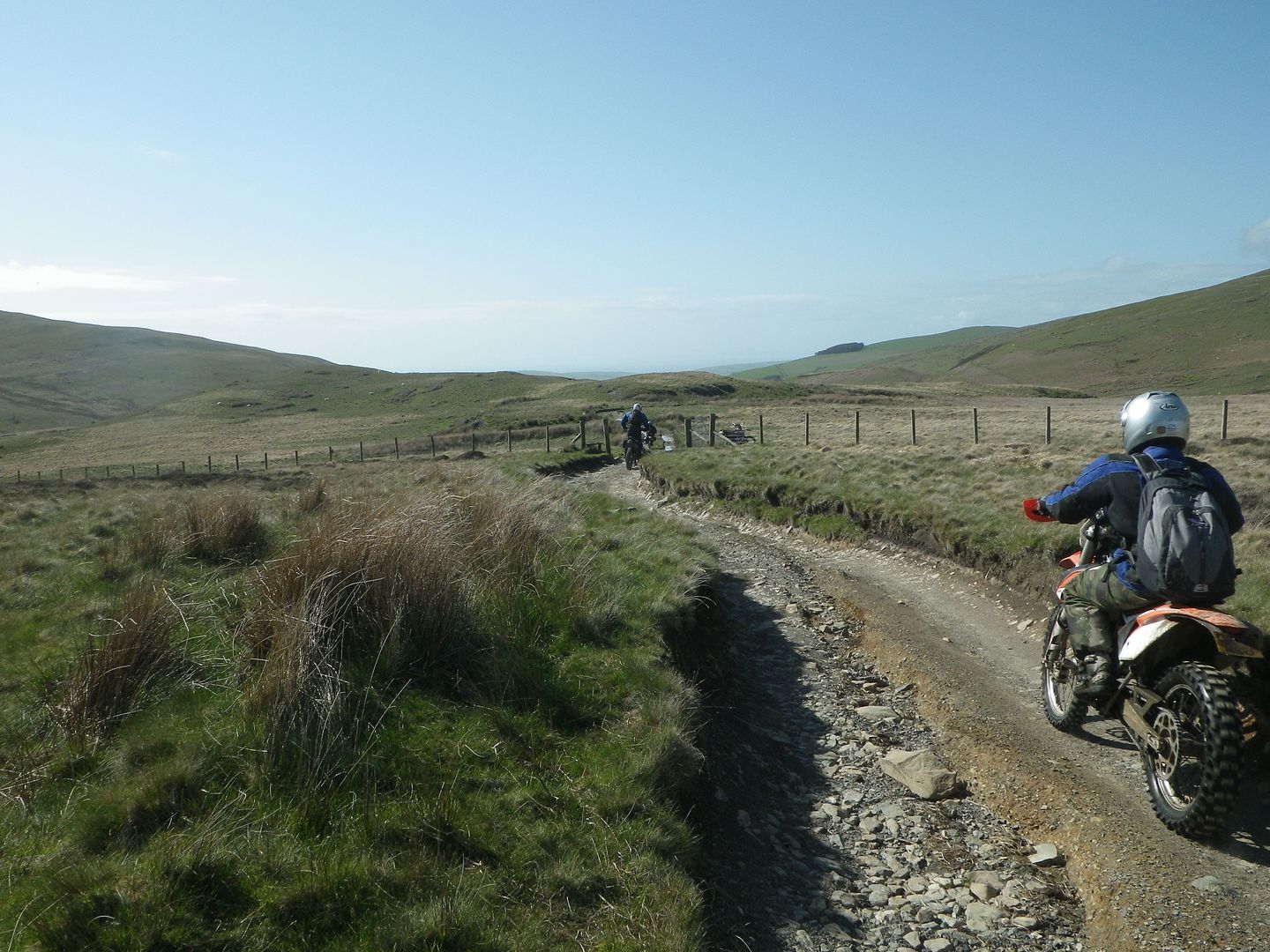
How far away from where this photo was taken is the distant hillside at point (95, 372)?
419 ft

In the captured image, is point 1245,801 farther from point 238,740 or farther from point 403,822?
point 238,740

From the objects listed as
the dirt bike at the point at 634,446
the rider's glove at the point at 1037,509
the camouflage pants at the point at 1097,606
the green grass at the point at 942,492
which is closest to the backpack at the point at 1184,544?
the camouflage pants at the point at 1097,606

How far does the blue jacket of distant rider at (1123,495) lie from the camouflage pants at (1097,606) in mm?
85

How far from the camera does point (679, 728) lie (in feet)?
18.2

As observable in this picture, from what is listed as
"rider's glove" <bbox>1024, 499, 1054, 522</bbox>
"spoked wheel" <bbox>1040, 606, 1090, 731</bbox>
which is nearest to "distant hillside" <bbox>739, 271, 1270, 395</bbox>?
"spoked wheel" <bbox>1040, 606, 1090, 731</bbox>

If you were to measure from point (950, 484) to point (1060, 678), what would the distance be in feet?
34.9

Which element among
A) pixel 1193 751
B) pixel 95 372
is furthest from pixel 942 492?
pixel 95 372

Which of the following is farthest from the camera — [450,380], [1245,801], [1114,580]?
[450,380]

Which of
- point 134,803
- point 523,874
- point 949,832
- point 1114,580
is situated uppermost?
point 1114,580

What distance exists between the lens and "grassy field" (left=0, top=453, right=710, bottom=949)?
359 centimetres

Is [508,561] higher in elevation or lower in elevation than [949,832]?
higher

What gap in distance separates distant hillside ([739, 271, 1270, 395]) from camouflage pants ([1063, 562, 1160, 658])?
9648 cm

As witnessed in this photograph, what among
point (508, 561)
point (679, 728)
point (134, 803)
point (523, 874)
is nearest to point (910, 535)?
point (508, 561)

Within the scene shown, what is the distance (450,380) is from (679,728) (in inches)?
4812
